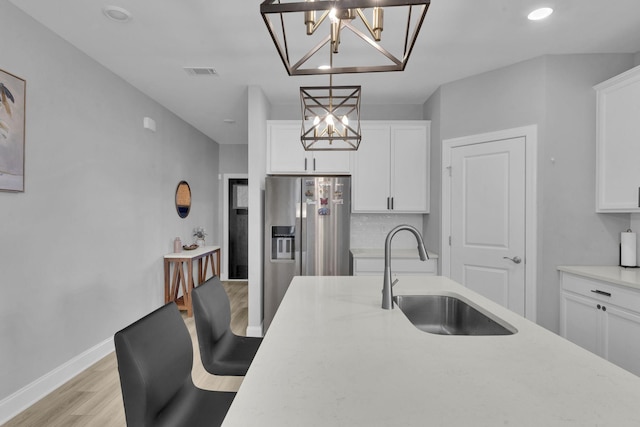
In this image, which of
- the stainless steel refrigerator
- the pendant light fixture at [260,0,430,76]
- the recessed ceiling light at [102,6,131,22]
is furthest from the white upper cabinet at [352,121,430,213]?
the recessed ceiling light at [102,6,131,22]

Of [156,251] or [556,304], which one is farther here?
[156,251]

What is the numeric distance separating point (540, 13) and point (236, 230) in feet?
17.7

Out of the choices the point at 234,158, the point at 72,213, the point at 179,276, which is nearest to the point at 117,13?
the point at 72,213

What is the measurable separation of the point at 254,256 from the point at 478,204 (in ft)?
7.44

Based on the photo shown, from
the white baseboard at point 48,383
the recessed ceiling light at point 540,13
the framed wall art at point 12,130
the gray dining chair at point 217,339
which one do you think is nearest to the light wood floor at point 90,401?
the white baseboard at point 48,383

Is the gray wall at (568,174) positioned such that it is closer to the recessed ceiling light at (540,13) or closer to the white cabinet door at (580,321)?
the white cabinet door at (580,321)

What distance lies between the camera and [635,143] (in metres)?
2.42

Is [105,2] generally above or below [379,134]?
above

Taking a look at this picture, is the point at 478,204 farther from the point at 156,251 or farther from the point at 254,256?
the point at 156,251

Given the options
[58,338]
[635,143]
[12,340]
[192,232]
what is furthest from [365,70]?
[192,232]

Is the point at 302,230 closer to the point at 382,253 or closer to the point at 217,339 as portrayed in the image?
the point at 382,253

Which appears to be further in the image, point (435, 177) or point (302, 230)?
point (435, 177)

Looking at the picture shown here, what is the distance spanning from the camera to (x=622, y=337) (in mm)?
2197

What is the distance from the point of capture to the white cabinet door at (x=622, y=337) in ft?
6.95
